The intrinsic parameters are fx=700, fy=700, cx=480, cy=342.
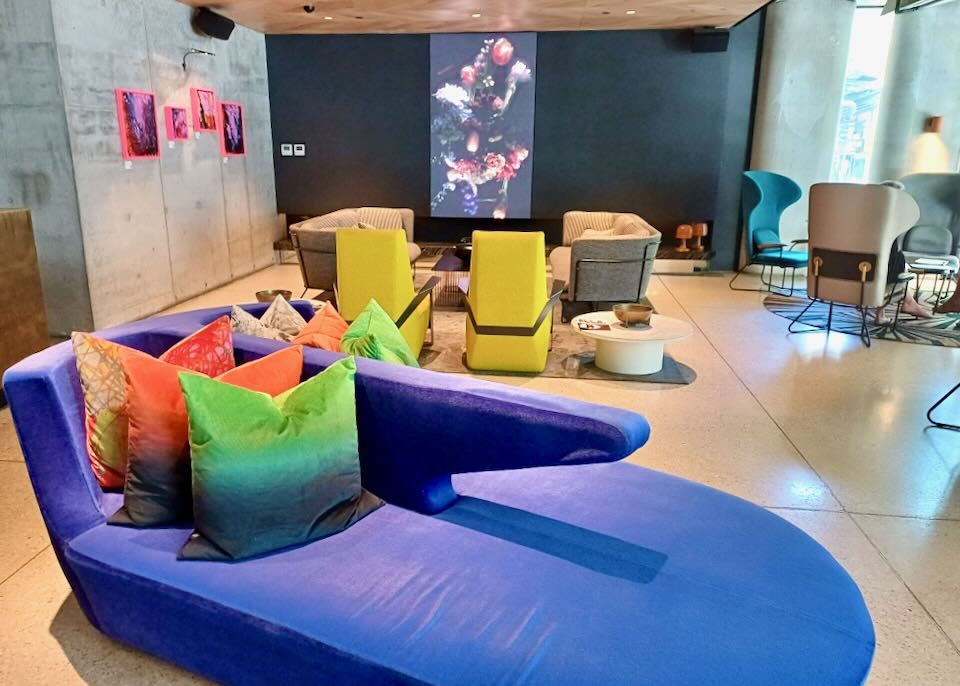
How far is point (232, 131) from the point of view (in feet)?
24.9

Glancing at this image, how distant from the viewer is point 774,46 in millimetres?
7723

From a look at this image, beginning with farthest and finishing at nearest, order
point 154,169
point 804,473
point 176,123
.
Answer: point 176,123 < point 154,169 < point 804,473

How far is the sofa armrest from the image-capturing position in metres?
1.71

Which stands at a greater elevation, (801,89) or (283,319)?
(801,89)

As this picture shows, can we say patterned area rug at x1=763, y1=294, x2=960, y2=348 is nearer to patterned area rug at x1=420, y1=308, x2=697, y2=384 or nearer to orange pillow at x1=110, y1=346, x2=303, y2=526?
patterned area rug at x1=420, y1=308, x2=697, y2=384

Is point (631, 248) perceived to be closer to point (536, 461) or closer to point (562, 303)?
point (562, 303)

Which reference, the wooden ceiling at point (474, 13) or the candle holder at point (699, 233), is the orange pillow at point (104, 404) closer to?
the wooden ceiling at point (474, 13)

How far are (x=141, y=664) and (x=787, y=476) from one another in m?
2.72

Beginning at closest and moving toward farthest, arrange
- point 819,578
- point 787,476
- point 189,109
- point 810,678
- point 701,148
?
point 810,678, point 819,578, point 787,476, point 189,109, point 701,148

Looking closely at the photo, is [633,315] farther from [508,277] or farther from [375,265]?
[375,265]

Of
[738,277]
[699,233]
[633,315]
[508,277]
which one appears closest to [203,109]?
[508,277]

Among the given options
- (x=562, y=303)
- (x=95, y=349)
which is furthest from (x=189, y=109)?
(x=95, y=349)

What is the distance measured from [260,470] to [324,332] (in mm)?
822

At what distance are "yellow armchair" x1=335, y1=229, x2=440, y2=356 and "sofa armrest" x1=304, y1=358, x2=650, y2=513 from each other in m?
2.46
